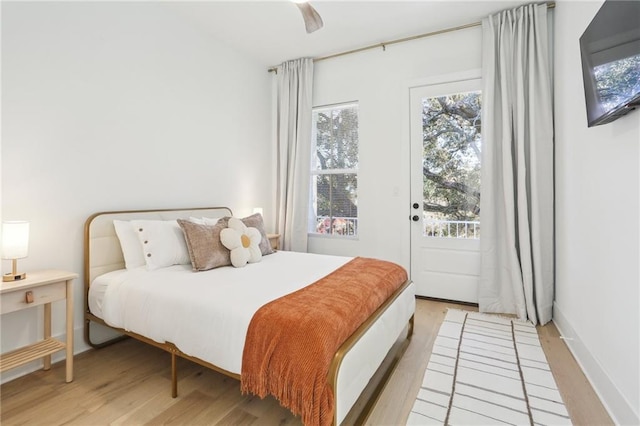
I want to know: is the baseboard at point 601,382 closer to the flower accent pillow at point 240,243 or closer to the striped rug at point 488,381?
the striped rug at point 488,381

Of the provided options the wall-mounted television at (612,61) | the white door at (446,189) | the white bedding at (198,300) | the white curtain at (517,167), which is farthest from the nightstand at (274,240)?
the wall-mounted television at (612,61)

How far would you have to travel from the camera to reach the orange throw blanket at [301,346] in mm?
1304

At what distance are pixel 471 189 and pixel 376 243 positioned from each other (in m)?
1.14

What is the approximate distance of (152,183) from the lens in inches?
110

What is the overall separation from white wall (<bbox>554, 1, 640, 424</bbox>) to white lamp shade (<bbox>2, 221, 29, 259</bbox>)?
3051 millimetres

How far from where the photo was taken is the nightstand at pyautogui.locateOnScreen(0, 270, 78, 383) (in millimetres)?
1698

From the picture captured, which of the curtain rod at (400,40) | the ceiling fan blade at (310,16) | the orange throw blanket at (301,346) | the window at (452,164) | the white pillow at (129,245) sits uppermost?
the curtain rod at (400,40)

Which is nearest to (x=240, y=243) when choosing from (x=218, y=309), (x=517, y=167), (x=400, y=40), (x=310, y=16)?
(x=218, y=309)

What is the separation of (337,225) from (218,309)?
2434 mm

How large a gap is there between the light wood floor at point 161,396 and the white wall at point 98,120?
1.08ft

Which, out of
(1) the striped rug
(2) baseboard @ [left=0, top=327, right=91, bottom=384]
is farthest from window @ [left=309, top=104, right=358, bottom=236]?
(2) baseboard @ [left=0, top=327, right=91, bottom=384]

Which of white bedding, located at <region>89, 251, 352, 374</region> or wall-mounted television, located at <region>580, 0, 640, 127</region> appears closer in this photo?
wall-mounted television, located at <region>580, 0, 640, 127</region>

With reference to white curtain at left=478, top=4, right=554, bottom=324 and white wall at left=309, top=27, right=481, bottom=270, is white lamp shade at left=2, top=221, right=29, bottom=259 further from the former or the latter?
white curtain at left=478, top=4, right=554, bottom=324

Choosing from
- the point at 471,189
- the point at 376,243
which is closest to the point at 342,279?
the point at 376,243
